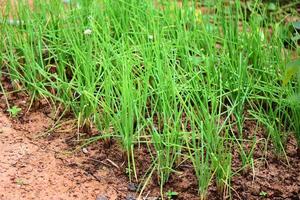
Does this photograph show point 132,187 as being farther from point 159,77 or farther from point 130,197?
point 159,77

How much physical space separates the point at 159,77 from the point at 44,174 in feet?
2.12

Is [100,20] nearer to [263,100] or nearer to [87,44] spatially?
[87,44]

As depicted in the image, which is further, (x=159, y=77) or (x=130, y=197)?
(x=159, y=77)

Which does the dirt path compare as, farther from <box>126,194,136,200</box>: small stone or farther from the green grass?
the green grass

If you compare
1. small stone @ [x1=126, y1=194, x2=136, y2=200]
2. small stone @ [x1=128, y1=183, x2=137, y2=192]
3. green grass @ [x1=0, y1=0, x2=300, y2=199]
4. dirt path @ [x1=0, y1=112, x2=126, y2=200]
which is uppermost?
green grass @ [x1=0, y1=0, x2=300, y2=199]

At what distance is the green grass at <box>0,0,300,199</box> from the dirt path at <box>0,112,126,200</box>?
142mm

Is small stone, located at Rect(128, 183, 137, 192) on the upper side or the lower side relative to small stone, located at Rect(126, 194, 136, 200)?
upper

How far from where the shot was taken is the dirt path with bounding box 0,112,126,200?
2.75m

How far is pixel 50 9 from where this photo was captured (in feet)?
11.5

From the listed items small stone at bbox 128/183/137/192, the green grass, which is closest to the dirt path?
small stone at bbox 128/183/137/192

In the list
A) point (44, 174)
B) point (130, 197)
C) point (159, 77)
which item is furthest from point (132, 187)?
point (159, 77)

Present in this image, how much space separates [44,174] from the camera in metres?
2.85

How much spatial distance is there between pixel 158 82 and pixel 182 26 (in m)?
0.47

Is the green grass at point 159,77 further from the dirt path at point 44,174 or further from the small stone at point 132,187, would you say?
the dirt path at point 44,174
